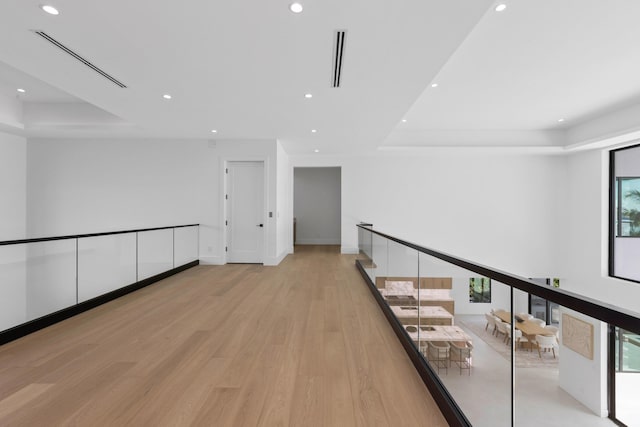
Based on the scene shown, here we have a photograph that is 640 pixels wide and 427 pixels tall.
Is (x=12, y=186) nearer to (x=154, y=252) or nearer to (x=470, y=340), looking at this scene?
(x=154, y=252)

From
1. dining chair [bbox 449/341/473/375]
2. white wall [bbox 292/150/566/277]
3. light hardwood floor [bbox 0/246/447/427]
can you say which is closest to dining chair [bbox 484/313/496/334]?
dining chair [bbox 449/341/473/375]

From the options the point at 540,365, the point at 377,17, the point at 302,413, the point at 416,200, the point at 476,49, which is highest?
the point at 476,49

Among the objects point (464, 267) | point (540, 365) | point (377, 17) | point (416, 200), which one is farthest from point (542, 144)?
point (540, 365)

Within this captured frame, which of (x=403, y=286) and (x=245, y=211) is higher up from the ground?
(x=245, y=211)

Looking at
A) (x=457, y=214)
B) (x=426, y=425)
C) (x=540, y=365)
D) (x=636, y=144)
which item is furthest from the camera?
(x=457, y=214)

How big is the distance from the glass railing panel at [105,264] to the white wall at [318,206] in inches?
314

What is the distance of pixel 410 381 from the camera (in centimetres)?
221

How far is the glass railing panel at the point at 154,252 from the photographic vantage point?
208 inches

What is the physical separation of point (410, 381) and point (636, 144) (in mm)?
9649

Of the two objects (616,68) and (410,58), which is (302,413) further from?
(616,68)

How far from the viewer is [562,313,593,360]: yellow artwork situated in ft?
2.90

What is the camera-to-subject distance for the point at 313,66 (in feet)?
11.8

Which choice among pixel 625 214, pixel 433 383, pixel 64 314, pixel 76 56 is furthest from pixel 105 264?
pixel 625 214

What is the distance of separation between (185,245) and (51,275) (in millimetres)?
3132
